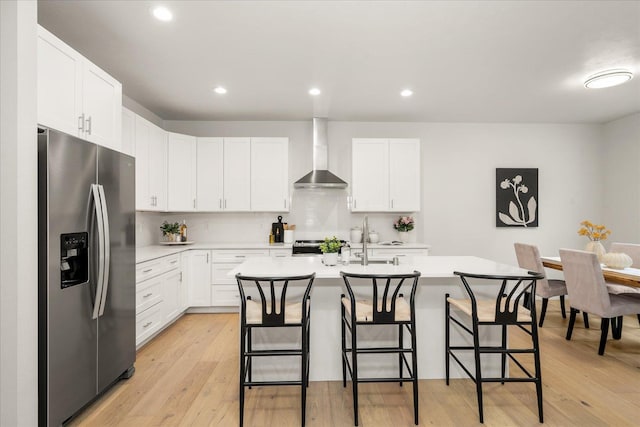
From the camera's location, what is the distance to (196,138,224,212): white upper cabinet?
4711mm

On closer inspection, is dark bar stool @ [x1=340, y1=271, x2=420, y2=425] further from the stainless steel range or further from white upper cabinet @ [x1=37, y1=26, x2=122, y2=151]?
white upper cabinet @ [x1=37, y1=26, x2=122, y2=151]

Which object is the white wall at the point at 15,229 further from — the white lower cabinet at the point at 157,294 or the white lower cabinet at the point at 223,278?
the white lower cabinet at the point at 223,278

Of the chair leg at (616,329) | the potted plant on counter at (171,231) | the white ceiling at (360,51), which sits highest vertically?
the white ceiling at (360,51)

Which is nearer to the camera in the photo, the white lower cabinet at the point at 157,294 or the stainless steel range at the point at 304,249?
the white lower cabinet at the point at 157,294

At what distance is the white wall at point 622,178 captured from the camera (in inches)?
188

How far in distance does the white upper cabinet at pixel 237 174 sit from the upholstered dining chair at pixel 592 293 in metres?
3.82

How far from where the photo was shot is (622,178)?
196 inches

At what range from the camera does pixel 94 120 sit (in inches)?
99.7

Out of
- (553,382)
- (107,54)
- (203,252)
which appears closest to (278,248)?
(203,252)

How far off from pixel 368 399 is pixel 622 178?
17.1 feet

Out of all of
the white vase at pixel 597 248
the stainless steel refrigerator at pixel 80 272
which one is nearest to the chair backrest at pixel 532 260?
the white vase at pixel 597 248

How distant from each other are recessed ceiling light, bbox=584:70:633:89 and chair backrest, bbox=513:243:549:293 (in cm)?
180

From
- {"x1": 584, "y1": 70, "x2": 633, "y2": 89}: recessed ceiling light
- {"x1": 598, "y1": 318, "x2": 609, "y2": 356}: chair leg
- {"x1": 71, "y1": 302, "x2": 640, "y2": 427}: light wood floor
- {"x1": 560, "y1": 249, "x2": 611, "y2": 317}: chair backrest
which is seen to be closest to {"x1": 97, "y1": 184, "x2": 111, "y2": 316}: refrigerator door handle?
{"x1": 71, "y1": 302, "x2": 640, "y2": 427}: light wood floor

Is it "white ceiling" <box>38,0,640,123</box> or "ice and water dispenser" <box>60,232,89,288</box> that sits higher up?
"white ceiling" <box>38,0,640,123</box>
